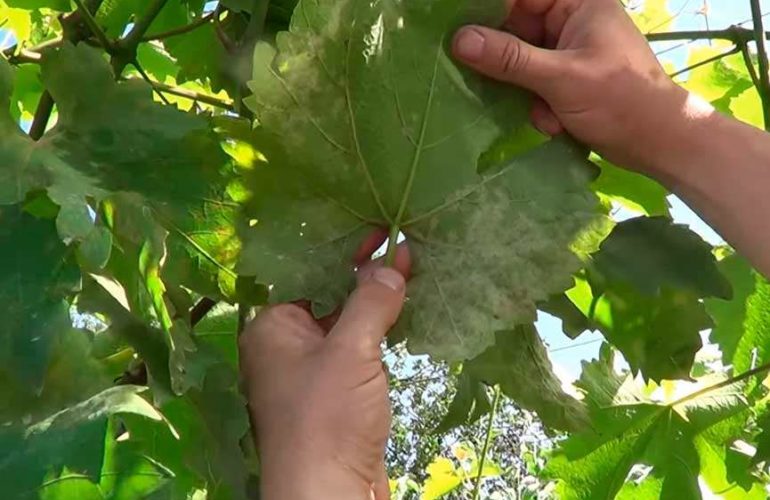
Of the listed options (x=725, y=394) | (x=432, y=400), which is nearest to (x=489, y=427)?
(x=725, y=394)

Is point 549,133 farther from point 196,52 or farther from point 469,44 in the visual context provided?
point 196,52

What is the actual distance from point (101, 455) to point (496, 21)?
1.00 feet

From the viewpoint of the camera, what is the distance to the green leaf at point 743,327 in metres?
1.06

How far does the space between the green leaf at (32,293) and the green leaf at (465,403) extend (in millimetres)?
374

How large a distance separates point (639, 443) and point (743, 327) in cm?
15

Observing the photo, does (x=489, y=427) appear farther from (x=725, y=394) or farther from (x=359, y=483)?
(x=359, y=483)

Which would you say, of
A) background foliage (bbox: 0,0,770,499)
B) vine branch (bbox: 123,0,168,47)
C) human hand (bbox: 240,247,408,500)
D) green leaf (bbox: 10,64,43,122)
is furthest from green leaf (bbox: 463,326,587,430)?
green leaf (bbox: 10,64,43,122)

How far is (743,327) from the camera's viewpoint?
107 centimetres

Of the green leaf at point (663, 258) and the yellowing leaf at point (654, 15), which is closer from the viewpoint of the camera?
the green leaf at point (663, 258)

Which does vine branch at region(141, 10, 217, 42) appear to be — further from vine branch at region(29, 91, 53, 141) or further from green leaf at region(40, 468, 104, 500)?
green leaf at region(40, 468, 104, 500)

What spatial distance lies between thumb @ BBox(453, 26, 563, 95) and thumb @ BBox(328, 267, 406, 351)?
0.40ft

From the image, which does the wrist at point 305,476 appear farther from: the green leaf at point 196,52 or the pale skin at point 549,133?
the green leaf at point 196,52

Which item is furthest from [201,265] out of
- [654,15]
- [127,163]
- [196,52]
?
[654,15]

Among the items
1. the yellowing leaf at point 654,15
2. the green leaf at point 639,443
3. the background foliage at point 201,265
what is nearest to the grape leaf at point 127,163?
the background foliage at point 201,265
